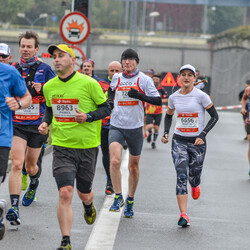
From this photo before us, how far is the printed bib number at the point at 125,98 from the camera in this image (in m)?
9.02

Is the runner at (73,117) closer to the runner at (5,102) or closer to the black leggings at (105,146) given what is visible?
the runner at (5,102)

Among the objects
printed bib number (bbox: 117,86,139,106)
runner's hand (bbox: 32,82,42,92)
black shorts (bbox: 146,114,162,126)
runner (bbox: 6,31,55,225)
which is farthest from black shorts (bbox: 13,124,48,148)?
black shorts (bbox: 146,114,162,126)

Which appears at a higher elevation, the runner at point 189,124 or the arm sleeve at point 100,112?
the arm sleeve at point 100,112

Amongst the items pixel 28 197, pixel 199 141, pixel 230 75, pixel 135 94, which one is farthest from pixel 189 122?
pixel 230 75

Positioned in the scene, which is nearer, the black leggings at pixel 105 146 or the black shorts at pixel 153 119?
the black leggings at pixel 105 146

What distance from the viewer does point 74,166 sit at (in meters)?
6.97

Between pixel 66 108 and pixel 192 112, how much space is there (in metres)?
2.19

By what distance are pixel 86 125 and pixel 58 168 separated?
0.49 metres

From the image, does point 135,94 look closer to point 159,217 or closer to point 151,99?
point 151,99

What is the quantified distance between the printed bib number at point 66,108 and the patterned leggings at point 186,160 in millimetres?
1997

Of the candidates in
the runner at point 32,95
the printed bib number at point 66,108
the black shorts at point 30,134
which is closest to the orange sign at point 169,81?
the runner at point 32,95

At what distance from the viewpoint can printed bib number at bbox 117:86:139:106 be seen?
355 inches

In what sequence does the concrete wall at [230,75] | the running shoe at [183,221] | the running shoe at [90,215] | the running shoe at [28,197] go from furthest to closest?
the concrete wall at [230,75], the running shoe at [28,197], the running shoe at [183,221], the running shoe at [90,215]

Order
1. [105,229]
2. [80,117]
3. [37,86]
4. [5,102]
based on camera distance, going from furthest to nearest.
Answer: [37,86] → [105,229] → [80,117] → [5,102]
